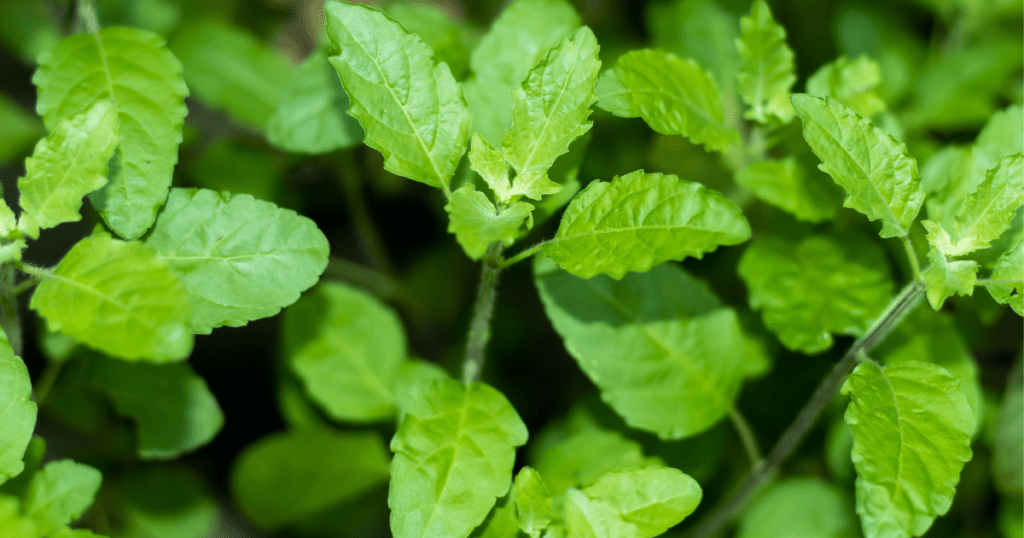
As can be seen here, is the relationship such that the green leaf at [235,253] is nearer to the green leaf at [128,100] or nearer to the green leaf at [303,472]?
the green leaf at [128,100]

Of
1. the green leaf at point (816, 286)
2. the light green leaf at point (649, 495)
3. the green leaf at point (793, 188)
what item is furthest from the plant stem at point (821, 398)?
the light green leaf at point (649, 495)

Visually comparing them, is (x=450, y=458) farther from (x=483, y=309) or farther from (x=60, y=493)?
(x=60, y=493)

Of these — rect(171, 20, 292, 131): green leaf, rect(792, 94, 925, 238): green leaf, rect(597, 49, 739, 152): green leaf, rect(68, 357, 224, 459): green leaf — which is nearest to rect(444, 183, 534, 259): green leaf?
rect(597, 49, 739, 152): green leaf

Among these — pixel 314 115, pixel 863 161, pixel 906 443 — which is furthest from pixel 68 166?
pixel 906 443

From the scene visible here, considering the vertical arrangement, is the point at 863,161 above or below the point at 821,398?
above

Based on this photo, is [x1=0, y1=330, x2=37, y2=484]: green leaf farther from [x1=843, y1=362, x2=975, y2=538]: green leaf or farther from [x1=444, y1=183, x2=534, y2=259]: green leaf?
[x1=843, y1=362, x2=975, y2=538]: green leaf

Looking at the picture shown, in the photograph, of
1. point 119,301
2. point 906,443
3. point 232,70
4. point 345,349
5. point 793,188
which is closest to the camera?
point 119,301
